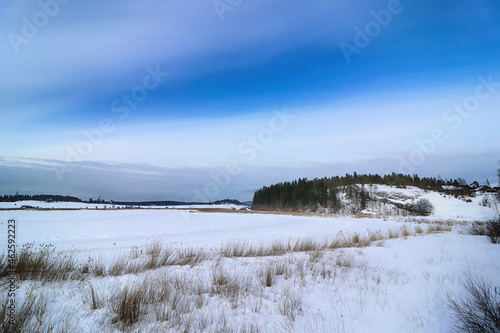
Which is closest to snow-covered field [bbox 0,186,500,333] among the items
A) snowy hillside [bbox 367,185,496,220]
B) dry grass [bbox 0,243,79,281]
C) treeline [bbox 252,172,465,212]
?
dry grass [bbox 0,243,79,281]

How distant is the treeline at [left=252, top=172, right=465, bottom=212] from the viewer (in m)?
85.9

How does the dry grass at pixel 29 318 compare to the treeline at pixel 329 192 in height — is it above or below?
below

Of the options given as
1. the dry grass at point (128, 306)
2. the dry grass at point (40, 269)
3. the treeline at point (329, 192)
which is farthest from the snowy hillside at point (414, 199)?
the dry grass at point (40, 269)

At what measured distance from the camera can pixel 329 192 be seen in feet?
313

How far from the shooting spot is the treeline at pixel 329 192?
85.9 meters

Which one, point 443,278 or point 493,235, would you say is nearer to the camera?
point 443,278

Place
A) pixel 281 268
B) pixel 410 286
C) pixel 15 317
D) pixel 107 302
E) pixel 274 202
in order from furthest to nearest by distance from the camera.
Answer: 1. pixel 274 202
2. pixel 281 268
3. pixel 410 286
4. pixel 107 302
5. pixel 15 317

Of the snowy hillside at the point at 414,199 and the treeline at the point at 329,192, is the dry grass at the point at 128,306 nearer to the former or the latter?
the snowy hillside at the point at 414,199

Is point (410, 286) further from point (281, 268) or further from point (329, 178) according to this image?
point (329, 178)

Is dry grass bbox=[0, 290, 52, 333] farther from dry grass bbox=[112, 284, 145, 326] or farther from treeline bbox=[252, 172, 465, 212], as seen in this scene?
treeline bbox=[252, 172, 465, 212]

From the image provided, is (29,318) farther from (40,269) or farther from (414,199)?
(414,199)

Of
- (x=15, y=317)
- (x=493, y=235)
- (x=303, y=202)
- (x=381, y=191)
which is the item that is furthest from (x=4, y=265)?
(x=381, y=191)

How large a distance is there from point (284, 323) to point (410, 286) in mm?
3487

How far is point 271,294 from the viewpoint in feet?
16.2
